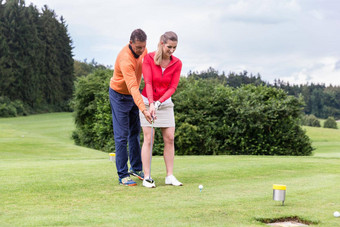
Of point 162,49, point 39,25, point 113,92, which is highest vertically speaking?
point 39,25

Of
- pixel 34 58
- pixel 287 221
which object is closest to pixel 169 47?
pixel 287 221

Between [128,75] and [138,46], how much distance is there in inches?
17.0

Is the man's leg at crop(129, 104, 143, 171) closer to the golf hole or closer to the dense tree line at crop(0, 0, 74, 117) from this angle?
the golf hole

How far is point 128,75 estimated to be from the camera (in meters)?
6.05

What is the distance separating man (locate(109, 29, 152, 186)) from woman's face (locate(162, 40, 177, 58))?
0.30m

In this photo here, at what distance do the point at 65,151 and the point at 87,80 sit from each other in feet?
25.6

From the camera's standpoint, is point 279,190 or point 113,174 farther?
point 113,174

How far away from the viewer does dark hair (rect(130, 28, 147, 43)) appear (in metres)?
5.98

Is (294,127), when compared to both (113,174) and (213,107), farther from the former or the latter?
(113,174)

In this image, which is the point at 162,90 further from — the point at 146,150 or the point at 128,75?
the point at 146,150

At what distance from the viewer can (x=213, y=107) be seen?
691 inches

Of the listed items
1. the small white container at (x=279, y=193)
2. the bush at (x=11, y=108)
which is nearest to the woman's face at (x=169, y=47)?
the small white container at (x=279, y=193)

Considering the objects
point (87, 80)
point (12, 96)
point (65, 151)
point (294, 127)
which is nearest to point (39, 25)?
point (12, 96)

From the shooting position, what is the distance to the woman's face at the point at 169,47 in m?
5.97
